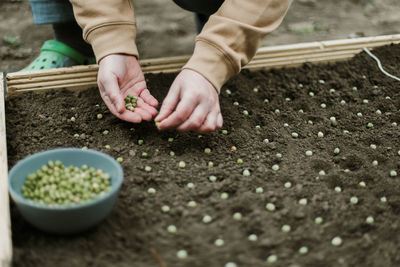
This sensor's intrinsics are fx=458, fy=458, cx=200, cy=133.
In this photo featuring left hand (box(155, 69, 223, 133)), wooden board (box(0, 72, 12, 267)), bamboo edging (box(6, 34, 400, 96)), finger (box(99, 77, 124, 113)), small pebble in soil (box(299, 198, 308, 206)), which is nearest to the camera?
wooden board (box(0, 72, 12, 267))

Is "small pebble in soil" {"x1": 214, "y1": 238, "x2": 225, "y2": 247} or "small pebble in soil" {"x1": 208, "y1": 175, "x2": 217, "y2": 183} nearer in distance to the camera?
"small pebble in soil" {"x1": 214, "y1": 238, "x2": 225, "y2": 247}

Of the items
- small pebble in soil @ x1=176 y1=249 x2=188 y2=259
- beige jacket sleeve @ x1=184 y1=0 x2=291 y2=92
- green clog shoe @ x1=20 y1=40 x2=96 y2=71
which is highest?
beige jacket sleeve @ x1=184 y1=0 x2=291 y2=92

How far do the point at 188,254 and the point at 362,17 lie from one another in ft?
11.1

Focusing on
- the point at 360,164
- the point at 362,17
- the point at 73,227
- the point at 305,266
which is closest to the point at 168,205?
the point at 73,227

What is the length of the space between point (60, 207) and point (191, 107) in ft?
2.25

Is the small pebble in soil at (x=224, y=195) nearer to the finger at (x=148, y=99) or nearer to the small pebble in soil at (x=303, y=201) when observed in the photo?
the small pebble in soil at (x=303, y=201)

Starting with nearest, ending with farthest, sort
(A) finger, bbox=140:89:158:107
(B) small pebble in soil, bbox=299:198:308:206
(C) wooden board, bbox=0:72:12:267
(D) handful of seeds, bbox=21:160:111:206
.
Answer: (C) wooden board, bbox=0:72:12:267
(D) handful of seeds, bbox=21:160:111:206
(B) small pebble in soil, bbox=299:198:308:206
(A) finger, bbox=140:89:158:107

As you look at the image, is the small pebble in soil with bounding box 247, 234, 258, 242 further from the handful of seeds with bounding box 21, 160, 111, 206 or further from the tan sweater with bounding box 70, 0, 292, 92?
the tan sweater with bounding box 70, 0, 292, 92

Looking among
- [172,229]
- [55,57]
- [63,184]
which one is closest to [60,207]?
[63,184]

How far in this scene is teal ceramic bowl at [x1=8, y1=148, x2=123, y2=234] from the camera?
1.41m

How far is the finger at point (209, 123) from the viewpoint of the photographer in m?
1.89

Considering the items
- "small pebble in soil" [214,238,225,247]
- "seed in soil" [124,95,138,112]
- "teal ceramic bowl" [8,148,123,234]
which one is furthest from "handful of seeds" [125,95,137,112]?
"small pebble in soil" [214,238,225,247]

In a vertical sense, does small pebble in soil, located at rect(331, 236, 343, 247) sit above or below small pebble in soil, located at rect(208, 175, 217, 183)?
above

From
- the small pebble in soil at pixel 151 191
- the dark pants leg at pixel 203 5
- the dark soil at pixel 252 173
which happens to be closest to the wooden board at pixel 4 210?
the dark soil at pixel 252 173
